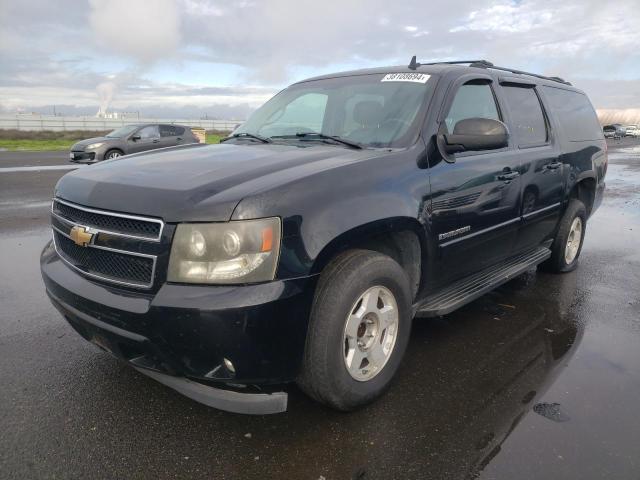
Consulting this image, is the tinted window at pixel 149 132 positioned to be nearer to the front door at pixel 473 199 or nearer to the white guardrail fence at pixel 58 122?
the front door at pixel 473 199

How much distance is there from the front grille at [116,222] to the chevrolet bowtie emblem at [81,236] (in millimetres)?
43

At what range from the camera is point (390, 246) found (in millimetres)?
2984

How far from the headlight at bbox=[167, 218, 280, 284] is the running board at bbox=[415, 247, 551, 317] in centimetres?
135

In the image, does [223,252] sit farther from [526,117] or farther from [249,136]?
[526,117]

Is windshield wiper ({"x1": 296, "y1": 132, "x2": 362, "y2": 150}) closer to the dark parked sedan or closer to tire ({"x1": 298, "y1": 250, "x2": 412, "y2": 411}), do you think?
tire ({"x1": 298, "y1": 250, "x2": 412, "y2": 411})

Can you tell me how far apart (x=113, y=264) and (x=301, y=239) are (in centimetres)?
93

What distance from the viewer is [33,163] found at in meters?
17.7

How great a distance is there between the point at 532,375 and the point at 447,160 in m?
1.48

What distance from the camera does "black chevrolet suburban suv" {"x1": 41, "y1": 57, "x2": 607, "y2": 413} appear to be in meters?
2.25

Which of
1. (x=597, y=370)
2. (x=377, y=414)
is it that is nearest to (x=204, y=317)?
(x=377, y=414)

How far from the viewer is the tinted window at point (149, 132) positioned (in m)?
18.0

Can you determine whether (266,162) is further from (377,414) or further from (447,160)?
(377,414)

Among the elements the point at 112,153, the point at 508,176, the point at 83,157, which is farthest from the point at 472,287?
the point at 112,153

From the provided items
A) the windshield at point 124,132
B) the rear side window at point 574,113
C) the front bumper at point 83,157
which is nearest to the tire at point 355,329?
the rear side window at point 574,113
